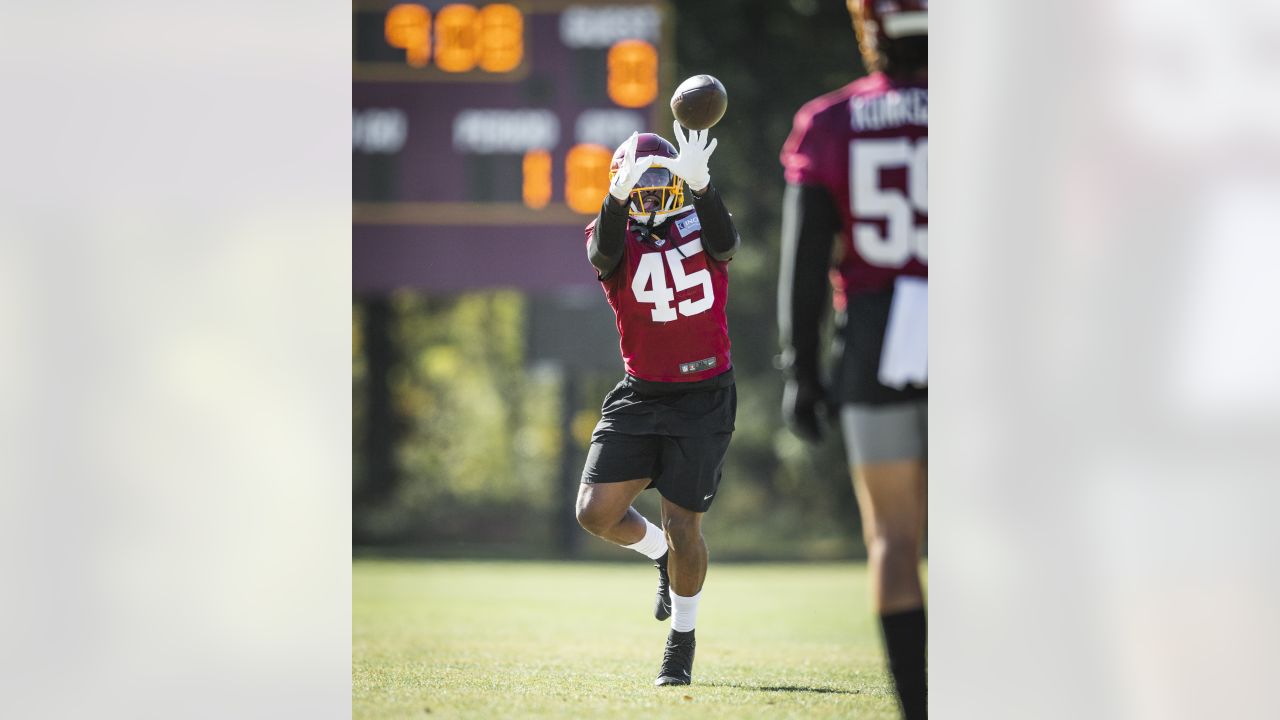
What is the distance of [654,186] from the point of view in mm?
2463

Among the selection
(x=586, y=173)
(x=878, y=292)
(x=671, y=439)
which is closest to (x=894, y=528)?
(x=878, y=292)

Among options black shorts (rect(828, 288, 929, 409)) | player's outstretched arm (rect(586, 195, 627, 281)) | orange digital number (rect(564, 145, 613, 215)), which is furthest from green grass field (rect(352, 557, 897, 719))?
orange digital number (rect(564, 145, 613, 215))

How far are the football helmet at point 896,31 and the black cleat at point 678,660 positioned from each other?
1.22 metres

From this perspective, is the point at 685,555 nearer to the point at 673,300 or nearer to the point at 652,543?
the point at 652,543

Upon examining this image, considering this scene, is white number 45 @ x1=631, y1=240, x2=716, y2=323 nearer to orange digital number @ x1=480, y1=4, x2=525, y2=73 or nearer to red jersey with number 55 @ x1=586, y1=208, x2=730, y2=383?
red jersey with number 55 @ x1=586, y1=208, x2=730, y2=383

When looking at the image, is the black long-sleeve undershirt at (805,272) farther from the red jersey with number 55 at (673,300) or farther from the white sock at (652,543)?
the white sock at (652,543)

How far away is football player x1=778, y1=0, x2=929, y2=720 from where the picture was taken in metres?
2.16

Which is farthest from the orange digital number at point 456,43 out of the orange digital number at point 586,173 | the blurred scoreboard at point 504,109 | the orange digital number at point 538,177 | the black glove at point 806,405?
the black glove at point 806,405

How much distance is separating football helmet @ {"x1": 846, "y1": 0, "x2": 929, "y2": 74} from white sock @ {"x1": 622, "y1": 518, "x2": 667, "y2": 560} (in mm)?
1060
